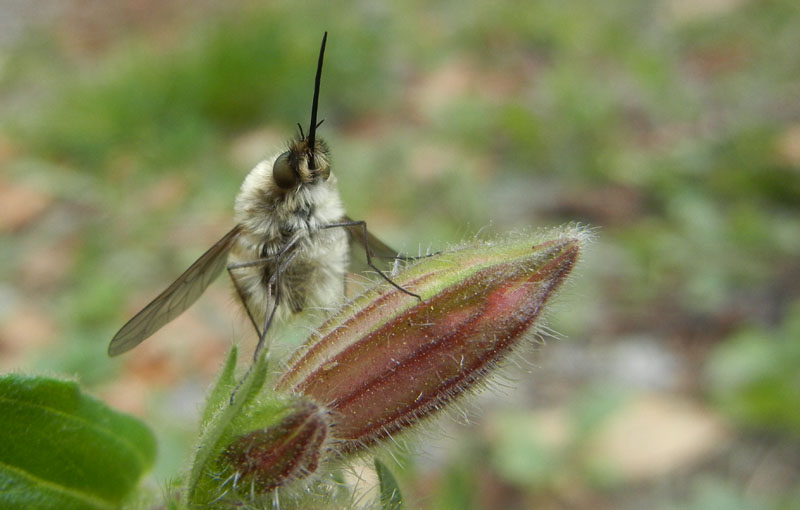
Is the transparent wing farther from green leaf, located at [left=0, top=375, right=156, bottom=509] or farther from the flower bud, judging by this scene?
the flower bud

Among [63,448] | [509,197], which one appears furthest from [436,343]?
[509,197]

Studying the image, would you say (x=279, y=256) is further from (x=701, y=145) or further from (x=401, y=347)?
(x=701, y=145)

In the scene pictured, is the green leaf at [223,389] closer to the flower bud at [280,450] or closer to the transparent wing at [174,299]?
the flower bud at [280,450]

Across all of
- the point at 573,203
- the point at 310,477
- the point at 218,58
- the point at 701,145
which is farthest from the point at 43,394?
the point at 218,58

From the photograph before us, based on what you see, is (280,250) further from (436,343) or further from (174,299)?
(436,343)

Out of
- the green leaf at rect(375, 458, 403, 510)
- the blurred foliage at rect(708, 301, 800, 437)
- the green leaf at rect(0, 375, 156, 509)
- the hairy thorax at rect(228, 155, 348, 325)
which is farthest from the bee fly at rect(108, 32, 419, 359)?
the blurred foliage at rect(708, 301, 800, 437)

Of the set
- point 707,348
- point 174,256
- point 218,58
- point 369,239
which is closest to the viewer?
point 369,239

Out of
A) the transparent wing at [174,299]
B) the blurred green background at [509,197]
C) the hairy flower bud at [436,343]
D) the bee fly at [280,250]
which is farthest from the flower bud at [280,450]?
the transparent wing at [174,299]
